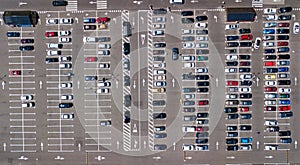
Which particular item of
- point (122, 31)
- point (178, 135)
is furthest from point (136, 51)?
point (178, 135)

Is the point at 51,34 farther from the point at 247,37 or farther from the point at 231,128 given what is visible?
the point at 231,128

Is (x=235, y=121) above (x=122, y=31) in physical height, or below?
below

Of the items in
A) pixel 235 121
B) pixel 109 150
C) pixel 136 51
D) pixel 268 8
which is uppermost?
pixel 268 8

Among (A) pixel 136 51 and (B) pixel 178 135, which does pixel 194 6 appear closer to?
(A) pixel 136 51

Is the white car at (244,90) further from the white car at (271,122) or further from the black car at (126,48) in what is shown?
the black car at (126,48)

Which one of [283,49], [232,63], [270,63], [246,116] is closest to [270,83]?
[270,63]
